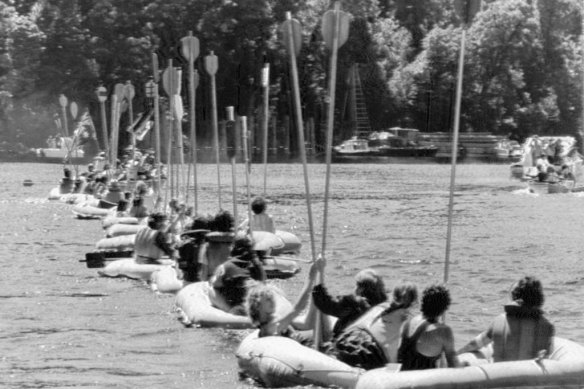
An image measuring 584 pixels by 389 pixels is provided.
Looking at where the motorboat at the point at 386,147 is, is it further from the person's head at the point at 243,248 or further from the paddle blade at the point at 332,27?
the paddle blade at the point at 332,27

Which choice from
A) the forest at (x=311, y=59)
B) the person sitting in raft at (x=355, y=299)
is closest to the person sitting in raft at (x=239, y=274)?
the person sitting in raft at (x=355, y=299)

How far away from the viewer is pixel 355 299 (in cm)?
1488

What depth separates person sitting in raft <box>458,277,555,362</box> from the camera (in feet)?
46.2

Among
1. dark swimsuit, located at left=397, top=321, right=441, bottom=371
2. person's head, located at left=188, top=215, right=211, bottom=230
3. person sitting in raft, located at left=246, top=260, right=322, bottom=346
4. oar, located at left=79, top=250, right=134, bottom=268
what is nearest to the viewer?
dark swimsuit, located at left=397, top=321, right=441, bottom=371

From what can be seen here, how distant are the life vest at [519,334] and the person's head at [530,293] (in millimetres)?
63

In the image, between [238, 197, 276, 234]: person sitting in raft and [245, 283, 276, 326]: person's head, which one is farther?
[238, 197, 276, 234]: person sitting in raft

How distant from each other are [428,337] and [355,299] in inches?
59.6

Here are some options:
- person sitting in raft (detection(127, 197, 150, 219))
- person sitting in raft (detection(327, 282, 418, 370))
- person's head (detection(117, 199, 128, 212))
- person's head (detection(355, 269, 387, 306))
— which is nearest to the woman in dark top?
person's head (detection(355, 269, 387, 306))

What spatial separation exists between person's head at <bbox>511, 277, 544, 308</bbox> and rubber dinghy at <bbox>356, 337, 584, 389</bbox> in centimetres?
55

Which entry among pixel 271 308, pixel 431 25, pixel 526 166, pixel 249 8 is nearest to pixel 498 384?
pixel 271 308

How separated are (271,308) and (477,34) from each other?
94426 millimetres

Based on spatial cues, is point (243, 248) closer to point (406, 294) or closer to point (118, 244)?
point (406, 294)

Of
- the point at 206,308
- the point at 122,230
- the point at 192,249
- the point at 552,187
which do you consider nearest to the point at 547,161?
the point at 552,187

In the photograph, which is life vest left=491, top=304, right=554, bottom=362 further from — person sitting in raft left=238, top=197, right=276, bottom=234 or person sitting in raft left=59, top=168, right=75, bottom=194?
person sitting in raft left=59, top=168, right=75, bottom=194
